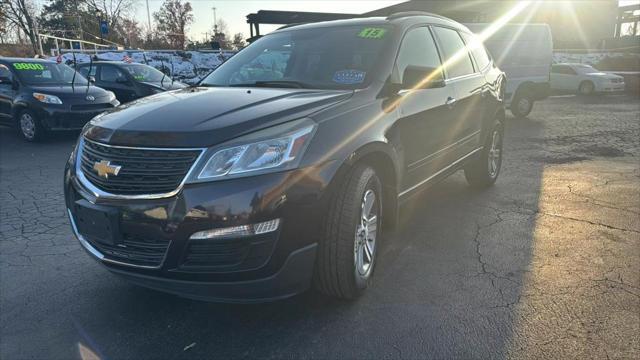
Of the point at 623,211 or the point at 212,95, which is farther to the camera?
the point at 623,211

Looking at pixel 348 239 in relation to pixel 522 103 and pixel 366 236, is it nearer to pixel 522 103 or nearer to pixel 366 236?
pixel 366 236

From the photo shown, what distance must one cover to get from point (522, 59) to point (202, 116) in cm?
1181

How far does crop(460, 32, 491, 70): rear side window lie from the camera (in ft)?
16.6

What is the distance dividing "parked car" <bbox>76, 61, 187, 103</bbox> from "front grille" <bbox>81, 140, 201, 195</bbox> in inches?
361

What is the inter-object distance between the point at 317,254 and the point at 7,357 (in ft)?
5.70

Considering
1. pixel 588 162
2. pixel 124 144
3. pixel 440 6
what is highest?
pixel 440 6

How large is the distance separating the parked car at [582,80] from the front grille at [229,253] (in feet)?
69.6

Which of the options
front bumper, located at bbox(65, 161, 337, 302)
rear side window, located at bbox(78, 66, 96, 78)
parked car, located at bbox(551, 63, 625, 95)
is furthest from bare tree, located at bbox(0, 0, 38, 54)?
front bumper, located at bbox(65, 161, 337, 302)

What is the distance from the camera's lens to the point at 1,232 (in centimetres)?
432

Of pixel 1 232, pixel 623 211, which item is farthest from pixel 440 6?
pixel 1 232

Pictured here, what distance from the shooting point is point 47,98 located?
889 centimetres

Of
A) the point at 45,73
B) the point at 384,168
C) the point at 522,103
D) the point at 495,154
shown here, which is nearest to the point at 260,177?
the point at 384,168

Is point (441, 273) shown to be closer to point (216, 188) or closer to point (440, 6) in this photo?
point (216, 188)

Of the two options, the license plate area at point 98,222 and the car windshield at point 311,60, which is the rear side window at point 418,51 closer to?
the car windshield at point 311,60
